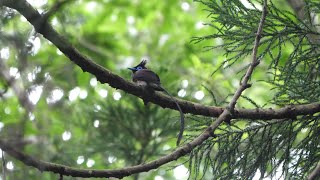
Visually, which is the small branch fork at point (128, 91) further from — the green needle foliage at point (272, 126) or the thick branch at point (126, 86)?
the green needle foliage at point (272, 126)

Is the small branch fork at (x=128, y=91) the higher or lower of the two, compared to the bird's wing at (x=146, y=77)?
lower

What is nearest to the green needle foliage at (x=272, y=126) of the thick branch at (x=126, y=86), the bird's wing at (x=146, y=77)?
the thick branch at (x=126, y=86)

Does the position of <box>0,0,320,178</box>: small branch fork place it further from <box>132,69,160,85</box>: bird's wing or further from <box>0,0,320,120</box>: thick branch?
<box>132,69,160,85</box>: bird's wing

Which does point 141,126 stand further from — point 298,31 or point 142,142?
point 298,31

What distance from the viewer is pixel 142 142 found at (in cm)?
489

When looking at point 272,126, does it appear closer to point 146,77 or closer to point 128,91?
point 146,77

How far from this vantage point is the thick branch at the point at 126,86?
183cm

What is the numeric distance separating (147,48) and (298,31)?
642 cm

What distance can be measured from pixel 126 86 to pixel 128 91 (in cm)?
4

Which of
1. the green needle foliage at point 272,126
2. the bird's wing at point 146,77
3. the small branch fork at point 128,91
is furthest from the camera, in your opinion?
the green needle foliage at point 272,126

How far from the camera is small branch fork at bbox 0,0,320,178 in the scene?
1744 mm

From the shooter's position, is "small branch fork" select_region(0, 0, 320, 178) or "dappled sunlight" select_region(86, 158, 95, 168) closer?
"small branch fork" select_region(0, 0, 320, 178)

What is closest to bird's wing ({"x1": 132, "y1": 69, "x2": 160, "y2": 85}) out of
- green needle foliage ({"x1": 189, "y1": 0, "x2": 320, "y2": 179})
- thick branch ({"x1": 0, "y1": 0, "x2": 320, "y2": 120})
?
thick branch ({"x1": 0, "y1": 0, "x2": 320, "y2": 120})

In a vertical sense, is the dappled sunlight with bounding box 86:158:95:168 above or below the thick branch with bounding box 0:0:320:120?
above
